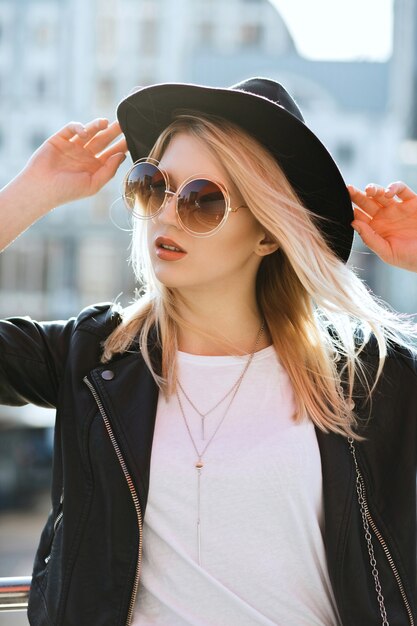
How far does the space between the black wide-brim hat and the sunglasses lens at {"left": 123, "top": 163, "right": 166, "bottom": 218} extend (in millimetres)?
149

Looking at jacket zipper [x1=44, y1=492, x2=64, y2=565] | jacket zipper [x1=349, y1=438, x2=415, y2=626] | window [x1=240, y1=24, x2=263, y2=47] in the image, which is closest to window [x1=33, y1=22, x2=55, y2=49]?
window [x1=240, y1=24, x2=263, y2=47]

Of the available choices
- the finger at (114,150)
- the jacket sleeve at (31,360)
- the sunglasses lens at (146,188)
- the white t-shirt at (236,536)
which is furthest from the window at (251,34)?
the white t-shirt at (236,536)

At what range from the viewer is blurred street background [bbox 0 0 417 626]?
40.8m

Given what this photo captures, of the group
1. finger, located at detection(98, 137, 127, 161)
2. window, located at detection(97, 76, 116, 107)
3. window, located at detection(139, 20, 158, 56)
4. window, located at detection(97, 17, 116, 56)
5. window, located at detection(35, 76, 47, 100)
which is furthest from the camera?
window, located at detection(139, 20, 158, 56)

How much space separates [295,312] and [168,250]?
0.40m

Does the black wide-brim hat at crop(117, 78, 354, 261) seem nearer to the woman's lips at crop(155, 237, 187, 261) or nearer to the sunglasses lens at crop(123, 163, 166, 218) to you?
the sunglasses lens at crop(123, 163, 166, 218)

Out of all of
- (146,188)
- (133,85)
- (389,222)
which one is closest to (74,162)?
(146,188)

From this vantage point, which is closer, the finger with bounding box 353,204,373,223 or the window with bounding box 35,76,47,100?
the finger with bounding box 353,204,373,223

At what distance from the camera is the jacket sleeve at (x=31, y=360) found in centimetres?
188

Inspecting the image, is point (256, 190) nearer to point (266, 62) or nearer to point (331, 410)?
point (331, 410)

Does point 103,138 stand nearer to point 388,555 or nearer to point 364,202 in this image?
point 364,202

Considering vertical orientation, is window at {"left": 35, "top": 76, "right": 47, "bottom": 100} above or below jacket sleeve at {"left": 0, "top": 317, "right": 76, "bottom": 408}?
below

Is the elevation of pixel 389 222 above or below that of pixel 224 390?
above

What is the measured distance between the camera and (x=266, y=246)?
6.78 feet
